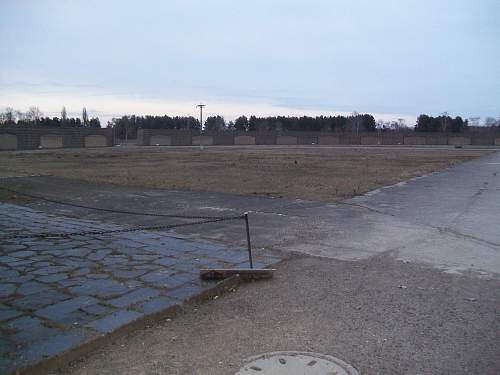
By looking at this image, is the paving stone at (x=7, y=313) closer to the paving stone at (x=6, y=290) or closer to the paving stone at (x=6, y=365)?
the paving stone at (x=6, y=290)

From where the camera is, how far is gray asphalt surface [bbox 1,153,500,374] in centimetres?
400

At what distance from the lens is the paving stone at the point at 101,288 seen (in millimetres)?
5512

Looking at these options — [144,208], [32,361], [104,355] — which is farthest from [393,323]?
[144,208]

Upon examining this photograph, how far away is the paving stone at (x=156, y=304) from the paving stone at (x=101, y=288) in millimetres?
477

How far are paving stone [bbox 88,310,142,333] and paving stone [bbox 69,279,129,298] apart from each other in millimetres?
622

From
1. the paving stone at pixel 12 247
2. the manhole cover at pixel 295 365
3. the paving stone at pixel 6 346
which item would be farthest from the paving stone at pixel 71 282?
the manhole cover at pixel 295 365

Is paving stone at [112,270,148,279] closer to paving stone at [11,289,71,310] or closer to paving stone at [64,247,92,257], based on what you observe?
paving stone at [11,289,71,310]

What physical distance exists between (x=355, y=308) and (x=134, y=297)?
93.1 inches

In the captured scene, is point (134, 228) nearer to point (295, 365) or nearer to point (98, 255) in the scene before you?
point (98, 255)

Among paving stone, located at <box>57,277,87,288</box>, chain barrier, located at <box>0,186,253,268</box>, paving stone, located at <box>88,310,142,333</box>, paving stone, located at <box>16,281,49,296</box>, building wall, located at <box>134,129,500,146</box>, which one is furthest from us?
building wall, located at <box>134,129,500,146</box>

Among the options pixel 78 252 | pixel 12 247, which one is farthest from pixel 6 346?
pixel 12 247

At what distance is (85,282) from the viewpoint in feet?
19.5

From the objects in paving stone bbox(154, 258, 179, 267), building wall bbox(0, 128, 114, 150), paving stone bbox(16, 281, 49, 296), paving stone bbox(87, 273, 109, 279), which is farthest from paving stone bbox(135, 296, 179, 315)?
building wall bbox(0, 128, 114, 150)

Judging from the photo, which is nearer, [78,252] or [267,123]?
[78,252]
